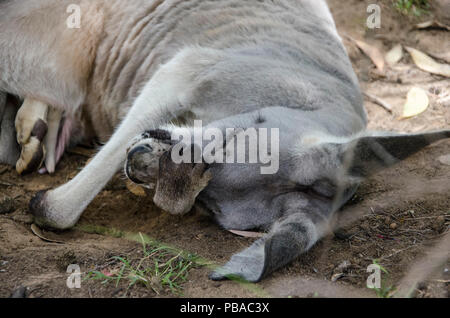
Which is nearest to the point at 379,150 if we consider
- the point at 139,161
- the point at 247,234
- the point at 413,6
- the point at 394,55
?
the point at 247,234

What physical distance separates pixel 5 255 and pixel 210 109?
1.28 metres

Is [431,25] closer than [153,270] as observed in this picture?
No

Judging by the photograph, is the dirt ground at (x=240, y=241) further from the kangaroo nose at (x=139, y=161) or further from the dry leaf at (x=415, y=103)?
the kangaroo nose at (x=139, y=161)

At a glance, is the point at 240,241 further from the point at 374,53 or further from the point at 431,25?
the point at 431,25

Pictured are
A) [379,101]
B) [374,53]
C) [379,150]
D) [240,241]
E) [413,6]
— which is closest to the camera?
[379,150]

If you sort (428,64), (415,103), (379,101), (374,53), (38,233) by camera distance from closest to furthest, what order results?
(38,233)
(415,103)
(379,101)
(428,64)
(374,53)

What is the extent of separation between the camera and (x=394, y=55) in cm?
526

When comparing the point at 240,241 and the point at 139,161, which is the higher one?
the point at 139,161

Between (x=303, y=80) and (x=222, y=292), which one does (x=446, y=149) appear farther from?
(x=222, y=292)

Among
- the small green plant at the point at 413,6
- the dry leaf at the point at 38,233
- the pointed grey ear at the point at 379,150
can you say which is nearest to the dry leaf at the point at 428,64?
the small green plant at the point at 413,6

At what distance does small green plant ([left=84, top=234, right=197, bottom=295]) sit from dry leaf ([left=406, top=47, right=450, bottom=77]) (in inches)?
129

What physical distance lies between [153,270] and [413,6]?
4.19m

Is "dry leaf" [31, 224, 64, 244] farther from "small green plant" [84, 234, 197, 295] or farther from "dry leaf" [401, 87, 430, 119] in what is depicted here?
"dry leaf" [401, 87, 430, 119]

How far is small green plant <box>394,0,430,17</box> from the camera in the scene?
18.1 ft
